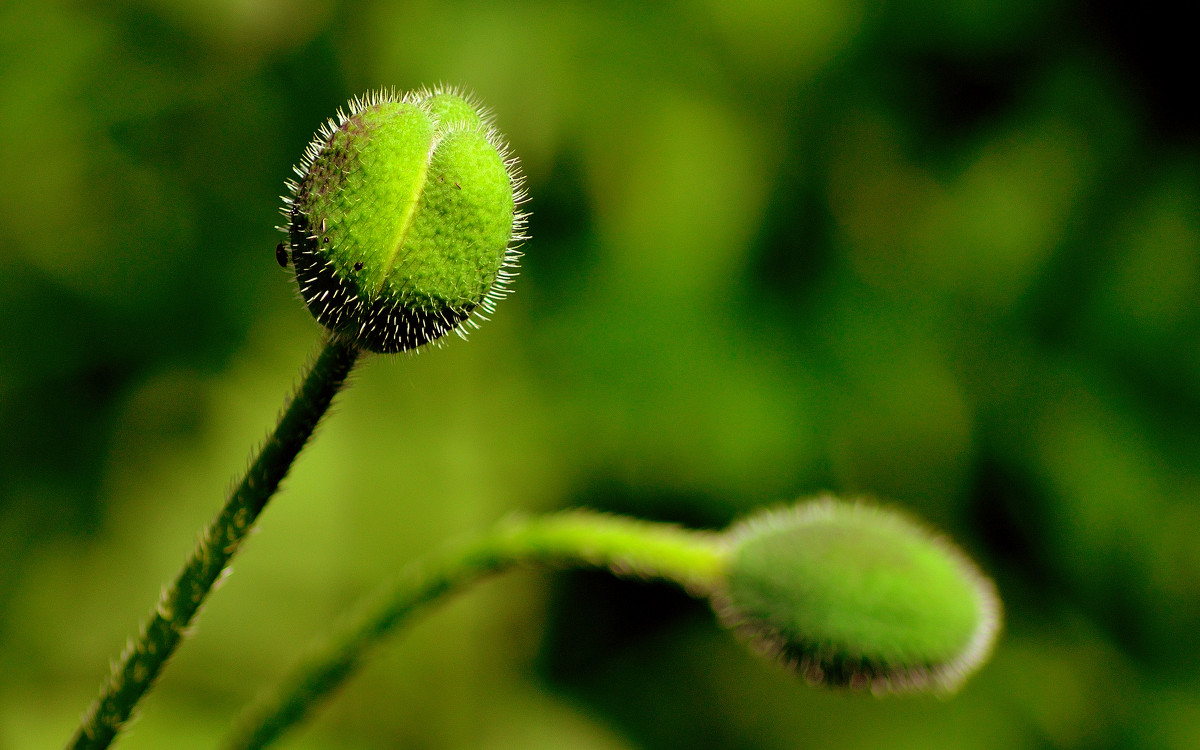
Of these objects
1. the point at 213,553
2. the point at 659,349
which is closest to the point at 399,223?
the point at 213,553

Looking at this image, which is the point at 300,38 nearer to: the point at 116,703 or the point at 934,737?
the point at 116,703

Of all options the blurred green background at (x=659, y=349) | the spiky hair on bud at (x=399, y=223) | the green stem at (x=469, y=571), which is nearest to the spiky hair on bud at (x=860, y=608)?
the green stem at (x=469, y=571)

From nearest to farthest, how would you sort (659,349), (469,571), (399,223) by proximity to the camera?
(399,223), (469,571), (659,349)

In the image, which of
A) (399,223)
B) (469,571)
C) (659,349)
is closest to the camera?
(399,223)

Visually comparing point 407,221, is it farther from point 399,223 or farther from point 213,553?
point 213,553

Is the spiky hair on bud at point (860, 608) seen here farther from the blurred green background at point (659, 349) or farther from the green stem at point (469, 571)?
the blurred green background at point (659, 349)

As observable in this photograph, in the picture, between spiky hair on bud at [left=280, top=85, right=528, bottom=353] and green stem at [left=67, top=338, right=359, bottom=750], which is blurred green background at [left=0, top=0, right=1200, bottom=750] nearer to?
green stem at [left=67, top=338, right=359, bottom=750]
